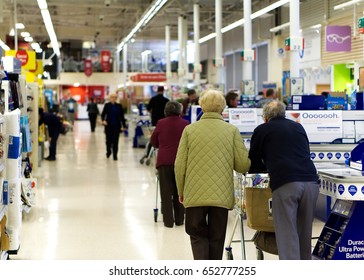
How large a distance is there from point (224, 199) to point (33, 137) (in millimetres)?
8325

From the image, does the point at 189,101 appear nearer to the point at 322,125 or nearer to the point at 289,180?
the point at 322,125

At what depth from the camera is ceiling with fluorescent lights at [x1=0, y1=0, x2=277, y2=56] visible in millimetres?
22989

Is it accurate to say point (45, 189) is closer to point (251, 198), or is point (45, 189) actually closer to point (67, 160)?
point (67, 160)

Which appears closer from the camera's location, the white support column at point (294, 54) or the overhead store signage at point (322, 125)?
the overhead store signage at point (322, 125)

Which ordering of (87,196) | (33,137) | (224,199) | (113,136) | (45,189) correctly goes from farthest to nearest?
1. (113,136)
2. (33,137)
3. (45,189)
4. (87,196)
5. (224,199)

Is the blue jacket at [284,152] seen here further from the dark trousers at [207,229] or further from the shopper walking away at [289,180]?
the dark trousers at [207,229]

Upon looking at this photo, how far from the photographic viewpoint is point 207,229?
5.21m

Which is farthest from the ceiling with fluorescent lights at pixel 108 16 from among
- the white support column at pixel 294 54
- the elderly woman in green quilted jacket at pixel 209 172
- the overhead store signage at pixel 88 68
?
the elderly woman in green quilted jacket at pixel 209 172

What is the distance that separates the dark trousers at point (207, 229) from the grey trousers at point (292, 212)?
0.41m

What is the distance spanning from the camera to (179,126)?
761 cm

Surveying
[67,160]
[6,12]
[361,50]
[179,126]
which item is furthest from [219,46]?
[6,12]

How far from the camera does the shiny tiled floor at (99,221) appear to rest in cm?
662

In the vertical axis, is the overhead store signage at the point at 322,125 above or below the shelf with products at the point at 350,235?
above

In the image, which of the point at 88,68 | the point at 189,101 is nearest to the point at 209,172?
the point at 189,101
